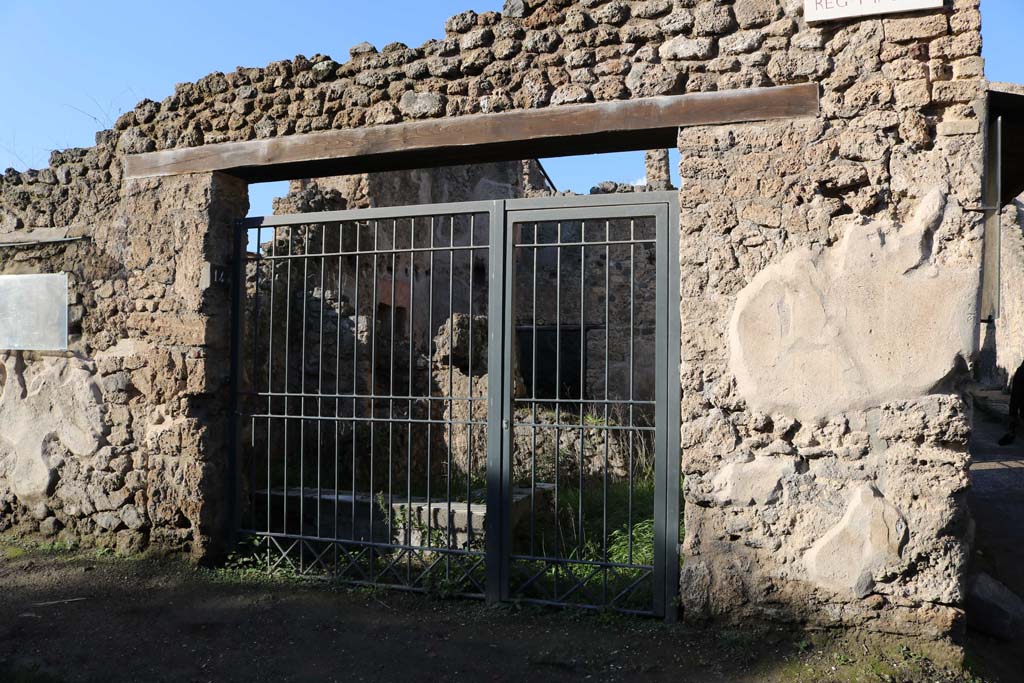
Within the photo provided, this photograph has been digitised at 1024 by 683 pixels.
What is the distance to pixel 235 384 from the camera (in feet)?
16.0

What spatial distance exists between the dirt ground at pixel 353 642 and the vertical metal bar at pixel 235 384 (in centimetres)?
41

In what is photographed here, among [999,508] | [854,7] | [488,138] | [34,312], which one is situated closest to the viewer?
[854,7]

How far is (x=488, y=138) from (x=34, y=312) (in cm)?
342

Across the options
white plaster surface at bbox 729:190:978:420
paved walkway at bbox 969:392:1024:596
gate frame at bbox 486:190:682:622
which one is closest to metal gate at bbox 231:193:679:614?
gate frame at bbox 486:190:682:622

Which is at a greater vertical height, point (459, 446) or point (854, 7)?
point (854, 7)

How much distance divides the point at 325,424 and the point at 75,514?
2592 millimetres

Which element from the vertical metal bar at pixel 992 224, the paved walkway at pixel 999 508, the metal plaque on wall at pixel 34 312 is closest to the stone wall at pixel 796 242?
the vertical metal bar at pixel 992 224

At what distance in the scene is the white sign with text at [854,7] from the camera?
135 inches

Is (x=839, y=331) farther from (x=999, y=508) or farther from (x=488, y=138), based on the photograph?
(x=999, y=508)

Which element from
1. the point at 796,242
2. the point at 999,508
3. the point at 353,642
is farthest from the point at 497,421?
the point at 999,508

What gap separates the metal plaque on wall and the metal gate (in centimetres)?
123

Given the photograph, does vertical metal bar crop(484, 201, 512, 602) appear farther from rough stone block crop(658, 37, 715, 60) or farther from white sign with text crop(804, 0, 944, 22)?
white sign with text crop(804, 0, 944, 22)

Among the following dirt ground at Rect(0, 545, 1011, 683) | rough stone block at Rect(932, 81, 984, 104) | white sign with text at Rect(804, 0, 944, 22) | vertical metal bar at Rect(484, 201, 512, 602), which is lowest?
dirt ground at Rect(0, 545, 1011, 683)

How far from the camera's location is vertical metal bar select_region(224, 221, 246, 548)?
487 cm
